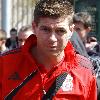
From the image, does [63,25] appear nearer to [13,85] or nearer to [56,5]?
[56,5]

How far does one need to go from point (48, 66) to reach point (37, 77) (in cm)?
12

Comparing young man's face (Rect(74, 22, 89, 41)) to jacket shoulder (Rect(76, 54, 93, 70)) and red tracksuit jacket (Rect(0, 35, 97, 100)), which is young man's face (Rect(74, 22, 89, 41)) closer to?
jacket shoulder (Rect(76, 54, 93, 70))

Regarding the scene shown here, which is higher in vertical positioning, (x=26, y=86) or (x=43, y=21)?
(x=43, y=21)

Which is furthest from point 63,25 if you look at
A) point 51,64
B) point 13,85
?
point 13,85

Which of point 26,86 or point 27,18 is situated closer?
point 26,86

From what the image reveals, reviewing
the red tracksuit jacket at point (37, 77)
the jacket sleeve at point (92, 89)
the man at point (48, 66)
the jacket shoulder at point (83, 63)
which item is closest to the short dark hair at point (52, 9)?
the man at point (48, 66)

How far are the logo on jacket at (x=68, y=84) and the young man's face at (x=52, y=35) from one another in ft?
0.63

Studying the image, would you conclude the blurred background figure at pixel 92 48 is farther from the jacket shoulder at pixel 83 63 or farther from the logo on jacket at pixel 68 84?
the logo on jacket at pixel 68 84

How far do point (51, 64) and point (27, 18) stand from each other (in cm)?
1135

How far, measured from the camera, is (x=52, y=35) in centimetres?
289

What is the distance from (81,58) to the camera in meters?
3.21

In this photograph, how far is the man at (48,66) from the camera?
9.55 feet

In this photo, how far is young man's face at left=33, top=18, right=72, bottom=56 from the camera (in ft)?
9.46

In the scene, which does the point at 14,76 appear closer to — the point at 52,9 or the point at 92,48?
the point at 52,9
